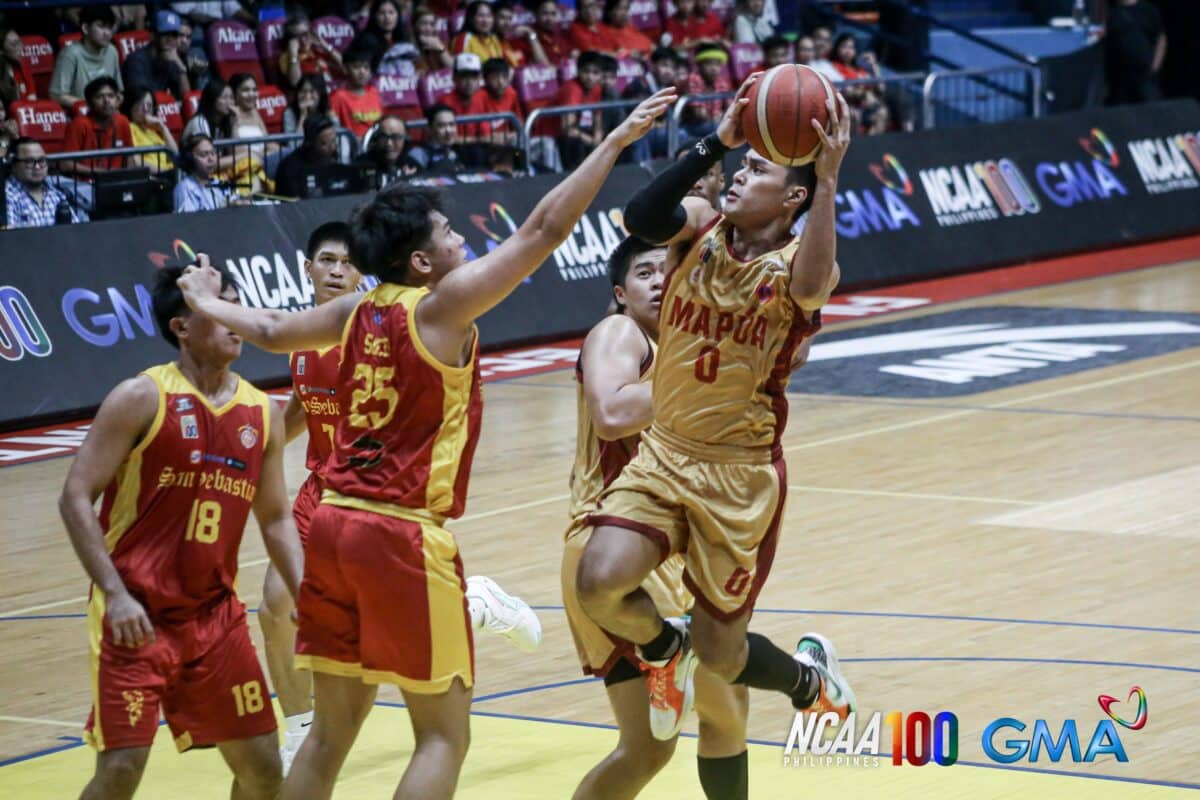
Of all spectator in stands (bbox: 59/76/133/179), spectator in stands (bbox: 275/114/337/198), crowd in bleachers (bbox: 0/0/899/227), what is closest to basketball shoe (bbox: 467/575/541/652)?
crowd in bleachers (bbox: 0/0/899/227)

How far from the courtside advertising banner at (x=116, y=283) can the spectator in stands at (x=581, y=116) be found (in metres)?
2.23

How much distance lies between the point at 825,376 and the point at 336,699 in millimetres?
10249

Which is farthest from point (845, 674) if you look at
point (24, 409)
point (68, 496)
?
point (24, 409)

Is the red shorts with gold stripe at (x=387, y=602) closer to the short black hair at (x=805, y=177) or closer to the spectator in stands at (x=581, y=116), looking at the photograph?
the short black hair at (x=805, y=177)

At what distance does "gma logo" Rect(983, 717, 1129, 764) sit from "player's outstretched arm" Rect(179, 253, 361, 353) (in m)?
2.88

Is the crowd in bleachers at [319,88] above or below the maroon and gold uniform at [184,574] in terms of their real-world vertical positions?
below

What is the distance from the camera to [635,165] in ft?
57.3

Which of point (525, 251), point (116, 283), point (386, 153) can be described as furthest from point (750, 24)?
point (525, 251)

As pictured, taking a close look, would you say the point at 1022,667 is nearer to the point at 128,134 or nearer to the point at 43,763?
the point at 43,763

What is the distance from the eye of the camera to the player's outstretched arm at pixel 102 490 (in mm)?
5289

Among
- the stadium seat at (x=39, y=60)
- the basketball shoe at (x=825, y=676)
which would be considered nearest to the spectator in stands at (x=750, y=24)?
the stadium seat at (x=39, y=60)

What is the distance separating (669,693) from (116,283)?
9200 mm

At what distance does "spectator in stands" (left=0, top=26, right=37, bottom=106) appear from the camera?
51.1 ft

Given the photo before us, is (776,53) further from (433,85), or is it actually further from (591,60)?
(433,85)
